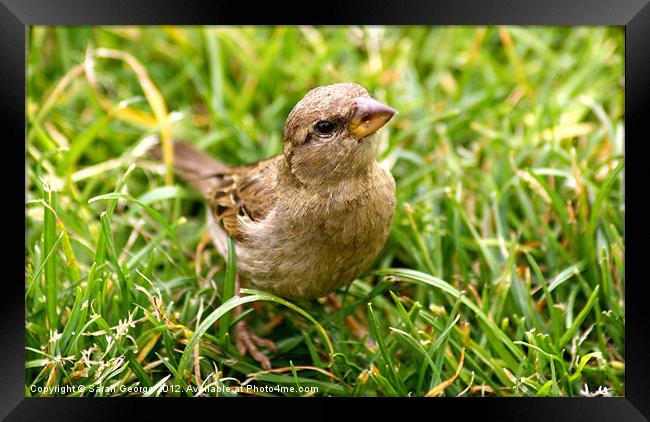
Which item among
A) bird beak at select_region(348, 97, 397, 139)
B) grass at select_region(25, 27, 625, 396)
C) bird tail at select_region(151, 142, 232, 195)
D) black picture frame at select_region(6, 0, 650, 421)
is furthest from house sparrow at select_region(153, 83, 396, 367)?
bird tail at select_region(151, 142, 232, 195)

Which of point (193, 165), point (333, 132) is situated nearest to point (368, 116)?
point (333, 132)

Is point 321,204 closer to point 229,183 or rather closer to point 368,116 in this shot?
point 368,116

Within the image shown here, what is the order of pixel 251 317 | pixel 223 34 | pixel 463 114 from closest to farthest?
pixel 251 317 < pixel 463 114 < pixel 223 34

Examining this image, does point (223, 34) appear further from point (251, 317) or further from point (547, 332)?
point (547, 332)

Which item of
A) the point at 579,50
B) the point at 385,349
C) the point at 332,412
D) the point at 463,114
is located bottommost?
the point at 332,412

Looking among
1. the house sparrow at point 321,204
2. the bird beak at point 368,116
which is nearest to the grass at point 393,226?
the house sparrow at point 321,204

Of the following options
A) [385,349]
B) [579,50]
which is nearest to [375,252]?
[385,349]
